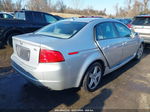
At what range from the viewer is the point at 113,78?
12.6ft

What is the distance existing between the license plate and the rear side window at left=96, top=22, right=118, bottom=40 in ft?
4.87

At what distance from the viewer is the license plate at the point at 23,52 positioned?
8.43 feet

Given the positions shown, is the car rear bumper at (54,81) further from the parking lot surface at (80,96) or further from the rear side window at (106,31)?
the rear side window at (106,31)

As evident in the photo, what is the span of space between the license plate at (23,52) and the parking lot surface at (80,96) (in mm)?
731

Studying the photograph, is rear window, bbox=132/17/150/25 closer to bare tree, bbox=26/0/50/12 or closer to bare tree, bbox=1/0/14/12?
bare tree, bbox=1/0/14/12

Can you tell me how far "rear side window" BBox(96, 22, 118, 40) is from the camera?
3.15 meters

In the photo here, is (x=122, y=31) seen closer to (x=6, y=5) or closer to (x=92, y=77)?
(x=92, y=77)

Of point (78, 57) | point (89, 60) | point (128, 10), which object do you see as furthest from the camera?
point (128, 10)

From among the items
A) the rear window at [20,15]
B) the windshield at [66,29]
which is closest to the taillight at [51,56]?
the windshield at [66,29]

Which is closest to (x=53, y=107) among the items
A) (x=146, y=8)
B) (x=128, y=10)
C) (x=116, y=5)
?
(x=146, y=8)

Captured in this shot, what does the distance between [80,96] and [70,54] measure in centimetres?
108

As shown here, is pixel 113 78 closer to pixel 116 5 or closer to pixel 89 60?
pixel 89 60

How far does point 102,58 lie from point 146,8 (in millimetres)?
41465

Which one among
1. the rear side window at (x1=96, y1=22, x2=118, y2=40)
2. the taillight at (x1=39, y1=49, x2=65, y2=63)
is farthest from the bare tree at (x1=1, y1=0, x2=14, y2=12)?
the taillight at (x1=39, y1=49, x2=65, y2=63)
